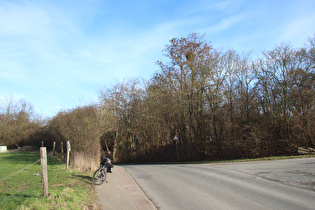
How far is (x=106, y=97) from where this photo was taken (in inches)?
1560

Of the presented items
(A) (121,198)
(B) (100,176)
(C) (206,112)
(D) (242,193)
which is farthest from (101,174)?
(C) (206,112)

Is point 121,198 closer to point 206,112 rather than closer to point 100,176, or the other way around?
point 100,176

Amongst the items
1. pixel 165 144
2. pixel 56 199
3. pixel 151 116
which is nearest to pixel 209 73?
pixel 151 116

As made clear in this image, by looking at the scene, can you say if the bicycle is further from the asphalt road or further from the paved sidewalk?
the asphalt road

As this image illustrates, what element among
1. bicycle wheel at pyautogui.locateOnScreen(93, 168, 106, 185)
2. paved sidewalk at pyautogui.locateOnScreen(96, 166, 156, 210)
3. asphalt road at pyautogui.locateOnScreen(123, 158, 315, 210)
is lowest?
asphalt road at pyautogui.locateOnScreen(123, 158, 315, 210)

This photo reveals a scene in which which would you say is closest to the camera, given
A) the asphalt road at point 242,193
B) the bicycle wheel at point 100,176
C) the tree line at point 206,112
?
the asphalt road at point 242,193

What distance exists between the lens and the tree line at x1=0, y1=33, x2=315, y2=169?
22.9 m

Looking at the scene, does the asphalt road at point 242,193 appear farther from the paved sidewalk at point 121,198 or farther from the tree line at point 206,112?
the tree line at point 206,112

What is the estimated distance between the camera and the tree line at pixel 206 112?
2289 centimetres

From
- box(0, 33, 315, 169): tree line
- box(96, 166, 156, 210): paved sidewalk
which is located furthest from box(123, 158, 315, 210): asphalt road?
box(0, 33, 315, 169): tree line

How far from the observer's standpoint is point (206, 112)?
Answer: 31.0 meters

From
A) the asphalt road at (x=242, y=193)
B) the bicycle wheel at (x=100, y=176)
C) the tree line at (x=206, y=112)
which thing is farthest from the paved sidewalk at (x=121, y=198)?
the tree line at (x=206, y=112)

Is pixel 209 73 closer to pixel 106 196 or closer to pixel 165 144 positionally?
pixel 165 144

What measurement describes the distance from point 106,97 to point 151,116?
942cm
